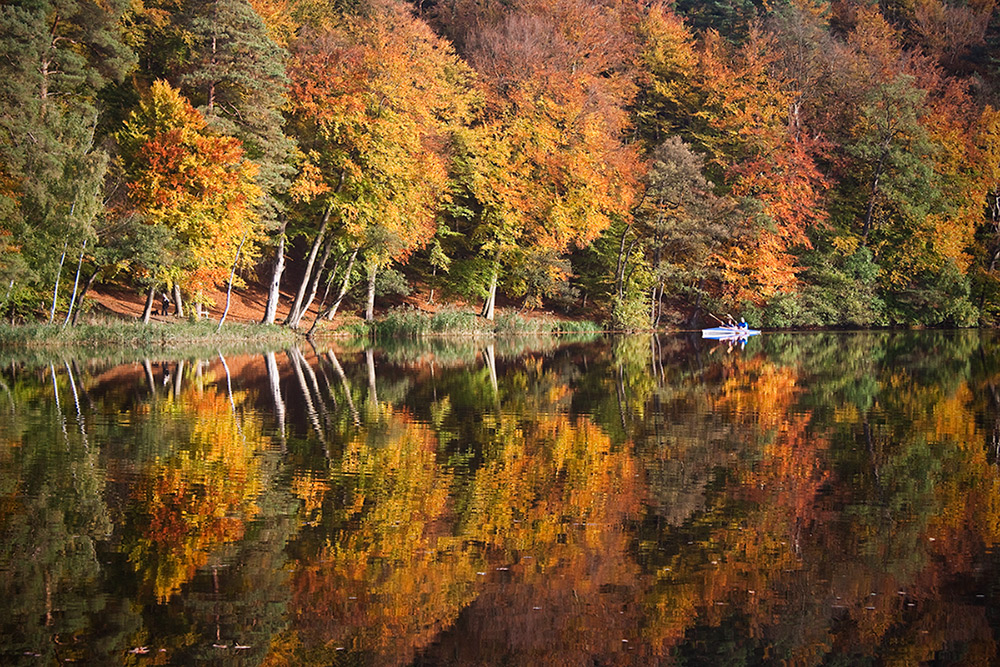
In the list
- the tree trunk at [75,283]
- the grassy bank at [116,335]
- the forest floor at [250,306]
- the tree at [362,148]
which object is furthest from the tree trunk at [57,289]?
the tree at [362,148]

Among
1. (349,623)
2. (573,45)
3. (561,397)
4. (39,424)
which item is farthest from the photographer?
(573,45)

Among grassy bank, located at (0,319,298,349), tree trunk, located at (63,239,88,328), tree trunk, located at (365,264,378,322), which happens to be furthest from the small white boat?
tree trunk, located at (63,239,88,328)

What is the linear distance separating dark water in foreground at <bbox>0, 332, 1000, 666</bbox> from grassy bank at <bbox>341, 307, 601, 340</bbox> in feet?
97.9

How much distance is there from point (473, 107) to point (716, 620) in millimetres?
54396

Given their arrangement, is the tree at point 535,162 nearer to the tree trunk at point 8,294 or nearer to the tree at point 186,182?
the tree at point 186,182

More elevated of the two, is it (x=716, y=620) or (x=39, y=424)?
(x=716, y=620)

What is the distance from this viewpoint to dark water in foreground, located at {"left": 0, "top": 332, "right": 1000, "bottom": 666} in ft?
23.0

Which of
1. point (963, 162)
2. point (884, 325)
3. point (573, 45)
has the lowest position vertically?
point (884, 325)

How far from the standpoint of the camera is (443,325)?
51.2 m

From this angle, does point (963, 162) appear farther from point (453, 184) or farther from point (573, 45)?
point (453, 184)

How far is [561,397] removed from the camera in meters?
21.8

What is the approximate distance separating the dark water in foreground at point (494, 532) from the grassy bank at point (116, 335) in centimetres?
1832

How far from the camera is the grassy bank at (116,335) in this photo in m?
36.6

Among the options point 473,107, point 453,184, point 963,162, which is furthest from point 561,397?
point 963,162
